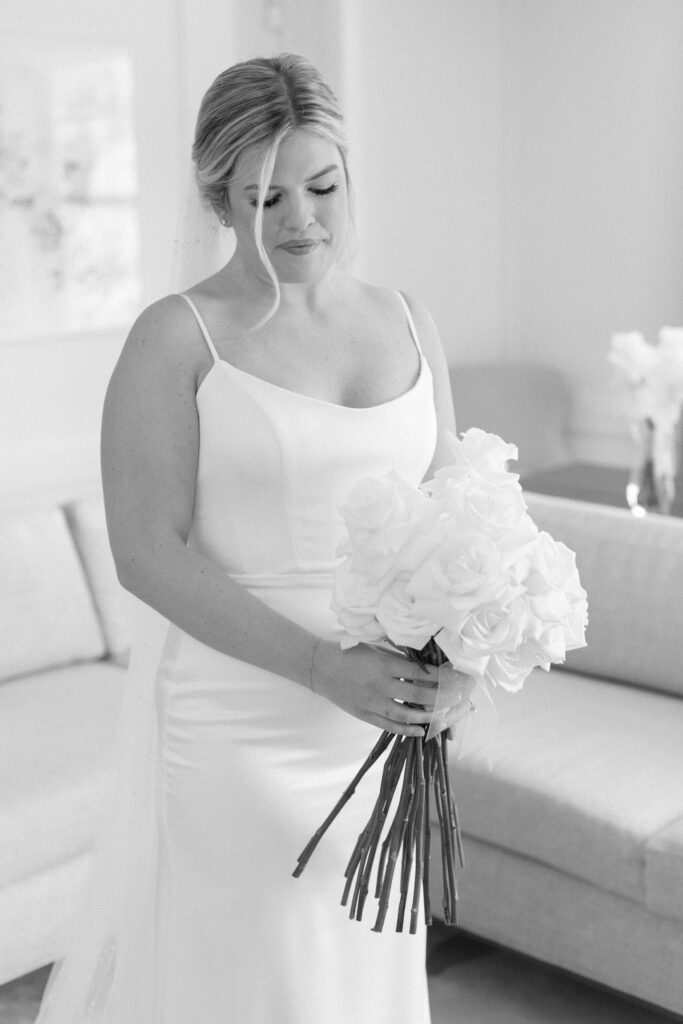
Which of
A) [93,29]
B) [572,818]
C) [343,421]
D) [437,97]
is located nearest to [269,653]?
[343,421]

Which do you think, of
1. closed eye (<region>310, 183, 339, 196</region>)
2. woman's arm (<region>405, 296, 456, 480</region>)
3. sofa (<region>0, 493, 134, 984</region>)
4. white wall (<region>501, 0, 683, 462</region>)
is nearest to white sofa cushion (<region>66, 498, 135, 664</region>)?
sofa (<region>0, 493, 134, 984</region>)

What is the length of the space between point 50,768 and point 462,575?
1867 millimetres

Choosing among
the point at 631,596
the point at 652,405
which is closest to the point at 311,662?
the point at 631,596

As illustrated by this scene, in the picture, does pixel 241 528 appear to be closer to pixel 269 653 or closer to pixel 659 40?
pixel 269 653

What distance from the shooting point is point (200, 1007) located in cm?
201

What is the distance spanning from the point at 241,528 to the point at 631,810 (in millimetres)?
1263

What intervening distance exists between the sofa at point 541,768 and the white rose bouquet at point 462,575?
115cm

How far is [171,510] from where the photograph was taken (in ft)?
6.17

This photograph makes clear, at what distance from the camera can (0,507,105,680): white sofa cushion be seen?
150 inches

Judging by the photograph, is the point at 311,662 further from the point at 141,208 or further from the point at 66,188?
the point at 141,208

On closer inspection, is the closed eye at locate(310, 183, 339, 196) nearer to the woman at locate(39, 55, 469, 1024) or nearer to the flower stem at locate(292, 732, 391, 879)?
the woman at locate(39, 55, 469, 1024)

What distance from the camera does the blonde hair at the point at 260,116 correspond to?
1.87 metres

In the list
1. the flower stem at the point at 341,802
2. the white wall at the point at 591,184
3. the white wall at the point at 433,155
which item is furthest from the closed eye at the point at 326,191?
the white wall at the point at 591,184

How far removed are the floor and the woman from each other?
0.96m
